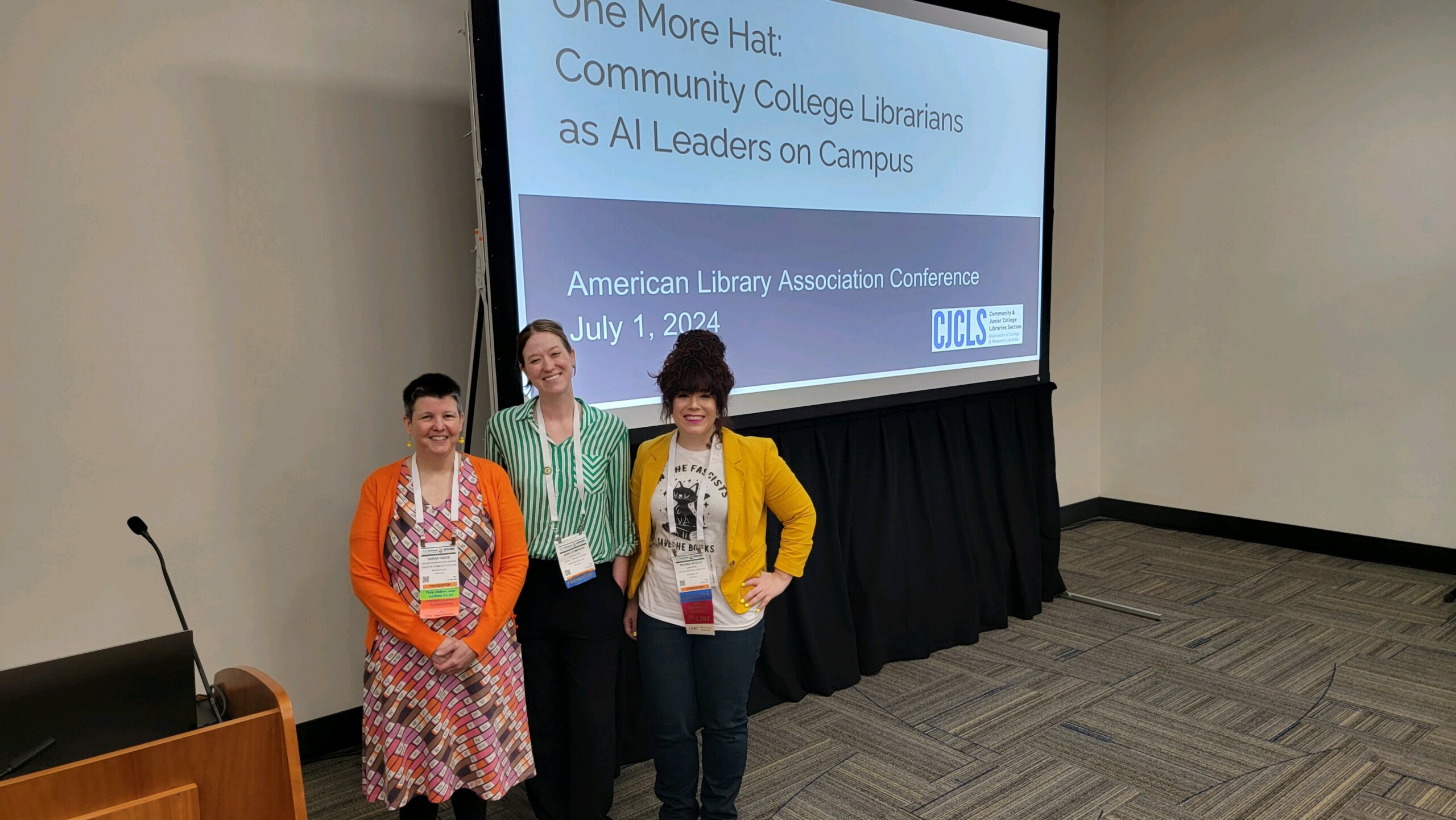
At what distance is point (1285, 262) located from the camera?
4848mm

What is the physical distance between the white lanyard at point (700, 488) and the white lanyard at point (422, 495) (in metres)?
0.49

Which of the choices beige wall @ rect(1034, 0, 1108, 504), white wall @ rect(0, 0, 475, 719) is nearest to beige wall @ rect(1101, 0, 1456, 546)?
beige wall @ rect(1034, 0, 1108, 504)

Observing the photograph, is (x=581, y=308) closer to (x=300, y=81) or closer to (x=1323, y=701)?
(x=300, y=81)

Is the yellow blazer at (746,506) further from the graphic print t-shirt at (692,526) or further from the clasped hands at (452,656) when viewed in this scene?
the clasped hands at (452,656)

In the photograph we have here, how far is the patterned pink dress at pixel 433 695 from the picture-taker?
6.48ft

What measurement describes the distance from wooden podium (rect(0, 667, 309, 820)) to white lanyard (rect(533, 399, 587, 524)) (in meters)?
0.80

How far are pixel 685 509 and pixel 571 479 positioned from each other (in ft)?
0.97

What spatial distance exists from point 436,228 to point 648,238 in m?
0.73

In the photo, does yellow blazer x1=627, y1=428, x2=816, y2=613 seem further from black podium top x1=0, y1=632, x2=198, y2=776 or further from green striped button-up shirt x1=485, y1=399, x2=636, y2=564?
black podium top x1=0, y1=632, x2=198, y2=776

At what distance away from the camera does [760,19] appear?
3.07 metres

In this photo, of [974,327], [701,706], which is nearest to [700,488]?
[701,706]

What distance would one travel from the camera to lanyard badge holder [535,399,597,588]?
2.16 meters

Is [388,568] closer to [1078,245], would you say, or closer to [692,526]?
[692,526]

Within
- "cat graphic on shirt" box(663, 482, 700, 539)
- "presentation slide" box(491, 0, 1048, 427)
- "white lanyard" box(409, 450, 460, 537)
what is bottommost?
"cat graphic on shirt" box(663, 482, 700, 539)
